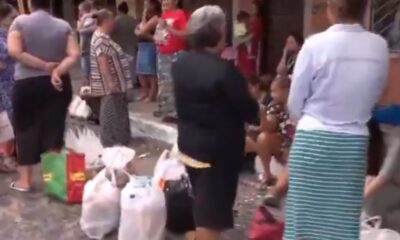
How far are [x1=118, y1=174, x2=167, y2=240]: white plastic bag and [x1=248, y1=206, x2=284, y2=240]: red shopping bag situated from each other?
0.69 m

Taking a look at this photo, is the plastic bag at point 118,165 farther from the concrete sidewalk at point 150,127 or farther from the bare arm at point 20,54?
the concrete sidewalk at point 150,127

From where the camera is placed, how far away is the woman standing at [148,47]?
10758mm

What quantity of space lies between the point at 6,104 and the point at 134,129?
2366 mm

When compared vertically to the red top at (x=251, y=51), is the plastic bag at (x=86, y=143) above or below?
below

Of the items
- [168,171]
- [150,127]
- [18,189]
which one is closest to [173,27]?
[150,127]

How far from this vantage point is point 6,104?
7766mm

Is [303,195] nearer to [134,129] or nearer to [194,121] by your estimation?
[194,121]

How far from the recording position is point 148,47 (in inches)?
428

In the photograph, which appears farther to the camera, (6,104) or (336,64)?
(6,104)

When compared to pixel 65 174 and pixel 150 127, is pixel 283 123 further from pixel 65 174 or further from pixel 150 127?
pixel 150 127

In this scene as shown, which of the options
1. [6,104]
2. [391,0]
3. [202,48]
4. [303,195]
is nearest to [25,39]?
[6,104]

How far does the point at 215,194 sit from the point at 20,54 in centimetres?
248

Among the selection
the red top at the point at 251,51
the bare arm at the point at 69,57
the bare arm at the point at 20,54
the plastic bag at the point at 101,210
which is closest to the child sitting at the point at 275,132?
the plastic bag at the point at 101,210

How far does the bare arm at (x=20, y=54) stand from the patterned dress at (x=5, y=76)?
1.07m
